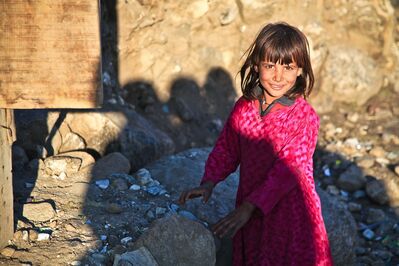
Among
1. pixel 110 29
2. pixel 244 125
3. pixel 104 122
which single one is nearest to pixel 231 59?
pixel 110 29

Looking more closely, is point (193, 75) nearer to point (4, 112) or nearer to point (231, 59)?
point (231, 59)

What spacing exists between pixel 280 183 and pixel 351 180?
249cm

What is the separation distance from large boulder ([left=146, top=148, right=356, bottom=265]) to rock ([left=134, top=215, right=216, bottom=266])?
0.41m

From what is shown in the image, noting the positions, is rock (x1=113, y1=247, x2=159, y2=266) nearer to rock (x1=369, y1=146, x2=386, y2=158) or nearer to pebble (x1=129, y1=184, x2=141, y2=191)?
pebble (x1=129, y1=184, x2=141, y2=191)

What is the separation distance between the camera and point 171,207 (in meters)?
3.04

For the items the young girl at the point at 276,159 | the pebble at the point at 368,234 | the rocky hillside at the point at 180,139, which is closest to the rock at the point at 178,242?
the rocky hillside at the point at 180,139

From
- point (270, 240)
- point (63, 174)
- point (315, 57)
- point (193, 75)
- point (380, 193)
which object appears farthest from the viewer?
point (315, 57)

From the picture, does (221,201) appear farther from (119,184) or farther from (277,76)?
(277,76)

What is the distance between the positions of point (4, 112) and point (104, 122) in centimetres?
131

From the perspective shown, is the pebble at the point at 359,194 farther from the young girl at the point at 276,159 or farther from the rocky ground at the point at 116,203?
the young girl at the point at 276,159

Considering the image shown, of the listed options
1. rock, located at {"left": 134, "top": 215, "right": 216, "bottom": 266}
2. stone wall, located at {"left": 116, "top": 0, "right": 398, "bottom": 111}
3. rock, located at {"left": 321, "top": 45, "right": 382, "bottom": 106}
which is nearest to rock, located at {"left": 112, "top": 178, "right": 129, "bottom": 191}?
rock, located at {"left": 134, "top": 215, "right": 216, "bottom": 266}

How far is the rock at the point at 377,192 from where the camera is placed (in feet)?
14.1

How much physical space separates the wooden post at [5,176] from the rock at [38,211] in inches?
9.0

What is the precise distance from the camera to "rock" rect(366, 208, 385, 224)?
4.10 metres
